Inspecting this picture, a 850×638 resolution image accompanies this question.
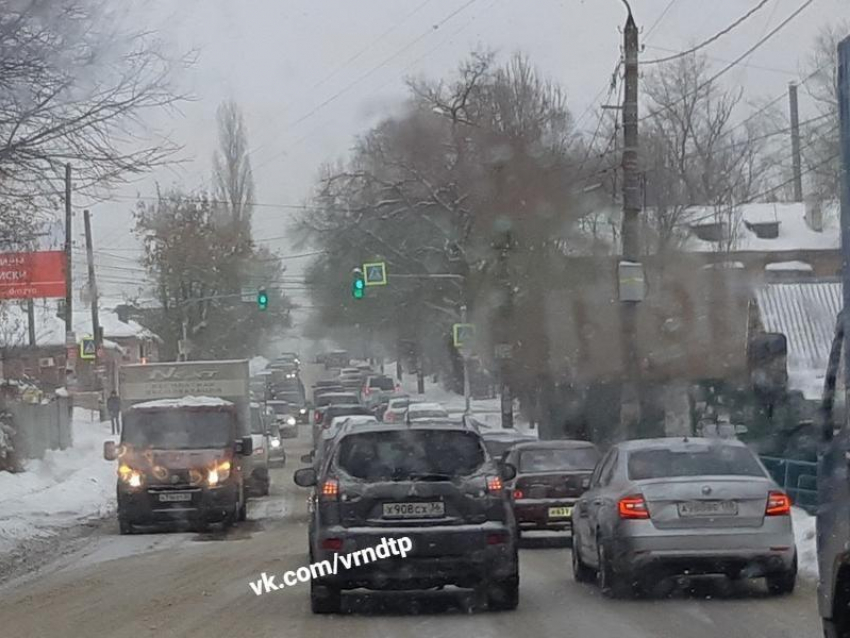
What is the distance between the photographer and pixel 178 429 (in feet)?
80.1

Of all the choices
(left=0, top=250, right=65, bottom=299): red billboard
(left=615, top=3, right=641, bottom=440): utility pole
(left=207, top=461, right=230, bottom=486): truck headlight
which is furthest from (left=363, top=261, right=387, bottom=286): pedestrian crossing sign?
(left=207, top=461, right=230, bottom=486): truck headlight

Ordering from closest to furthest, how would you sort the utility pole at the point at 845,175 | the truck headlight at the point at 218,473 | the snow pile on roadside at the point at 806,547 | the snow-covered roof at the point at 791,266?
the utility pole at the point at 845,175 < the snow pile on roadside at the point at 806,547 < the truck headlight at the point at 218,473 < the snow-covered roof at the point at 791,266

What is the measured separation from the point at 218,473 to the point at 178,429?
1.25 metres

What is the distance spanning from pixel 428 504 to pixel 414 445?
64cm

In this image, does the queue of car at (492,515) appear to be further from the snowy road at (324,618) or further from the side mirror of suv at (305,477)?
the snowy road at (324,618)

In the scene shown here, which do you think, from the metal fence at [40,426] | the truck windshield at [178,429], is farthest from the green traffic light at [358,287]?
the truck windshield at [178,429]

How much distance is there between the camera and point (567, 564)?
58.0 feet

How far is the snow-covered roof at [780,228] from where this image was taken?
174 ft

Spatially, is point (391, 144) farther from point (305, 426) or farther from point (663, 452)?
point (663, 452)

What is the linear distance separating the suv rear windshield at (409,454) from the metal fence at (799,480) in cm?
804

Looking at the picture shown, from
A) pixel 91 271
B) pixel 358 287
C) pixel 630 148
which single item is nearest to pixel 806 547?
pixel 630 148

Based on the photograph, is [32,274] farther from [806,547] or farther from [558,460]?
A: [806,547]

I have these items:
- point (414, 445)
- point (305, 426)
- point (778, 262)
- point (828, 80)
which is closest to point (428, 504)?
point (414, 445)

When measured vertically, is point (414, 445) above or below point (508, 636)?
above
